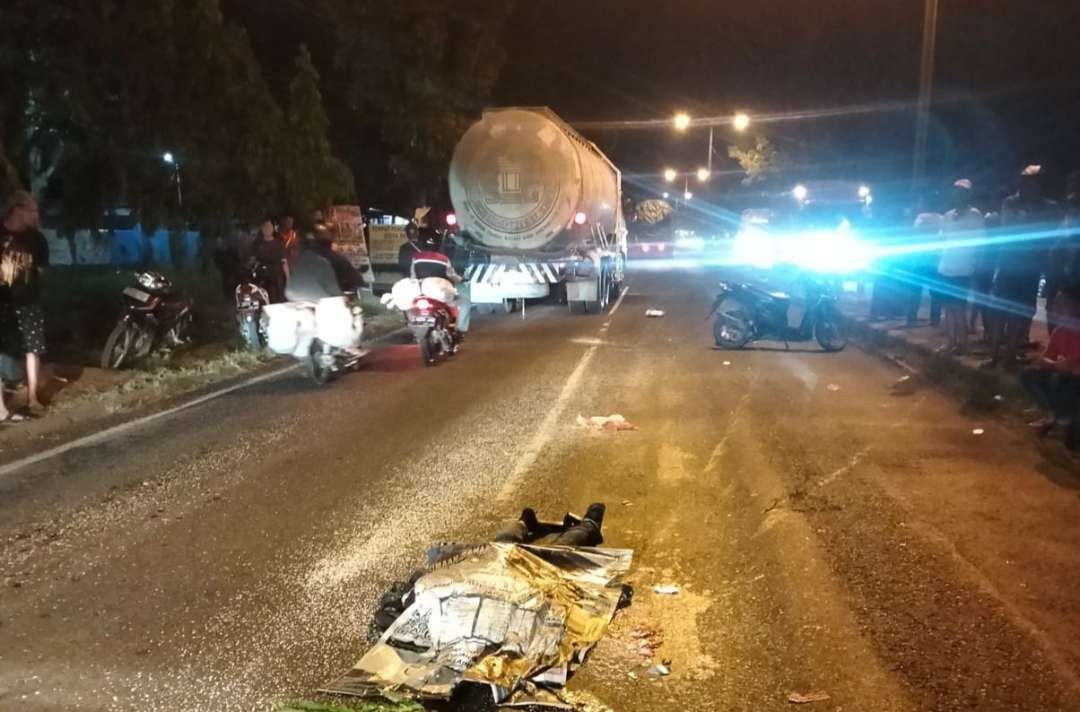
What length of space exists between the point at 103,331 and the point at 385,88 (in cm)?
1638

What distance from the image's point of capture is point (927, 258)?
589 inches

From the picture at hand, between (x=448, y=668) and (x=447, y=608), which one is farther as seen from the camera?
(x=447, y=608)

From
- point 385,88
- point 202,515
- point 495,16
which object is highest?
point 495,16

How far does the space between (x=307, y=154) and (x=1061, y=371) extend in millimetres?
19036

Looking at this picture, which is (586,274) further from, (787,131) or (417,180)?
(787,131)

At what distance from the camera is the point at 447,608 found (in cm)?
466

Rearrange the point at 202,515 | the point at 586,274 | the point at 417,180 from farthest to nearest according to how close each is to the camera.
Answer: the point at 417,180 → the point at 586,274 → the point at 202,515

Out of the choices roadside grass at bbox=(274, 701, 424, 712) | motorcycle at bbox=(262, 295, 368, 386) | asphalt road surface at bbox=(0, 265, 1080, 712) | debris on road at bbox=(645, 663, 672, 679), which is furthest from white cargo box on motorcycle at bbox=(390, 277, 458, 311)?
roadside grass at bbox=(274, 701, 424, 712)

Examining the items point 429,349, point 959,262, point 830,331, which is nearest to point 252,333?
point 429,349

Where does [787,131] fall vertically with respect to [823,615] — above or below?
above

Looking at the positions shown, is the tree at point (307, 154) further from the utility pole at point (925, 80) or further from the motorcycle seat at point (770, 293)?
the utility pole at point (925, 80)

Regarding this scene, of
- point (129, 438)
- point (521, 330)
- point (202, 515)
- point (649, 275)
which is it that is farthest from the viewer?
point (649, 275)

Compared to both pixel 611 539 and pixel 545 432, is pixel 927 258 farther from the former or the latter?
pixel 611 539

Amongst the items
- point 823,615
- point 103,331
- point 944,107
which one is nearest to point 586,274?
point 944,107
